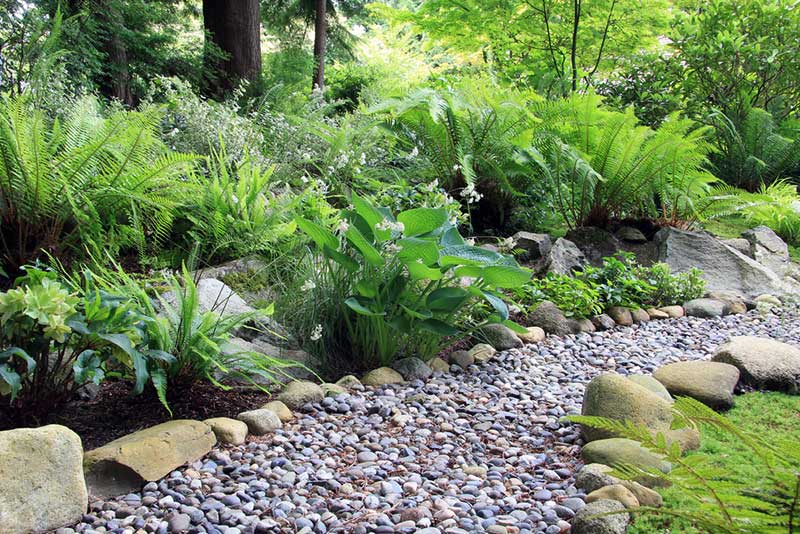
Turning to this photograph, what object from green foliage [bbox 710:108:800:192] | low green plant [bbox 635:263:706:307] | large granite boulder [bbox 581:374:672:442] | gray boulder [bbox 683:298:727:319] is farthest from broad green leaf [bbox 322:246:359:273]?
green foliage [bbox 710:108:800:192]

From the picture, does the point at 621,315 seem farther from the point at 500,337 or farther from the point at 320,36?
the point at 320,36

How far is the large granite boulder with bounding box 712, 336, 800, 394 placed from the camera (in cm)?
292

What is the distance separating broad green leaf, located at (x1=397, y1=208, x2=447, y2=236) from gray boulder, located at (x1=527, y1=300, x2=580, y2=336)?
1.18 m

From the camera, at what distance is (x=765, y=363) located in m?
2.96

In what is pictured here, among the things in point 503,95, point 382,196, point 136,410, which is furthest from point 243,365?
point 503,95

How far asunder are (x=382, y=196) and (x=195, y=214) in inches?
48.9

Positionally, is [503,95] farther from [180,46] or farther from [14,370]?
[180,46]

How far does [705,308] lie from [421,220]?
2475 millimetres

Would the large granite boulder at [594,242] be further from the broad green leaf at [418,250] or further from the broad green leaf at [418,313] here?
the broad green leaf at [418,250]

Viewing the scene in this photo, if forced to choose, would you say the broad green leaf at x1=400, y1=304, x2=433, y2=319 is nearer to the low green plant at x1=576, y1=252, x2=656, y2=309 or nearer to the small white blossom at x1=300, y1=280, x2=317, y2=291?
the small white blossom at x1=300, y1=280, x2=317, y2=291

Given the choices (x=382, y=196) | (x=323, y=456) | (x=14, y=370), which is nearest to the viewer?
(x=14, y=370)

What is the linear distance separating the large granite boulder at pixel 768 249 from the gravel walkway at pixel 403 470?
2.89 meters

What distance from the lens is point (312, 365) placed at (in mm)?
3049

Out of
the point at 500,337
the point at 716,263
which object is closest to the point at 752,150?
the point at 716,263
